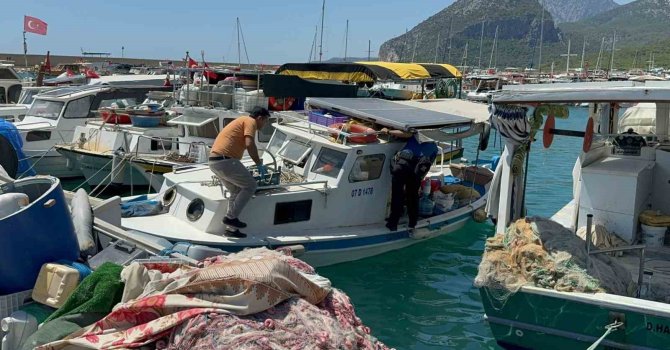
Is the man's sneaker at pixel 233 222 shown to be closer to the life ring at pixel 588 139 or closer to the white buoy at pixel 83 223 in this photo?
the white buoy at pixel 83 223

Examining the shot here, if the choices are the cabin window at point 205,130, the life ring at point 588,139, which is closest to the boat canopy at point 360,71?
the cabin window at point 205,130

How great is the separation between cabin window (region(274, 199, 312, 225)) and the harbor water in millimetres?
1045

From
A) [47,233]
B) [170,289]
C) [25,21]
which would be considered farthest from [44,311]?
[25,21]

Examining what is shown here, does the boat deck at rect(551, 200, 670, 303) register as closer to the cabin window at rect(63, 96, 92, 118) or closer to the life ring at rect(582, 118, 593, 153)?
the life ring at rect(582, 118, 593, 153)

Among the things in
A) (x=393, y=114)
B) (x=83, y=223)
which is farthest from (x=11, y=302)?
(x=393, y=114)

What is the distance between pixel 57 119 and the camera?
19.7 meters

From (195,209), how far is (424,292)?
3.97 meters

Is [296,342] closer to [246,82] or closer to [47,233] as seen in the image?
[47,233]

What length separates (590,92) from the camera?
7.02 m

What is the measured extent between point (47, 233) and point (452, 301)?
6.52 metres

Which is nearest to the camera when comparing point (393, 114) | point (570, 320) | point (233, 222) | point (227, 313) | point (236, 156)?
point (227, 313)

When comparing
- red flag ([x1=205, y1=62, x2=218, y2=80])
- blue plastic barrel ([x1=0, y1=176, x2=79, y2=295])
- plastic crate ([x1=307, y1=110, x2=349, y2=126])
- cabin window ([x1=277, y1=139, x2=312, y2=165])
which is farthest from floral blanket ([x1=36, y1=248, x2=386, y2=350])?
red flag ([x1=205, y1=62, x2=218, y2=80])

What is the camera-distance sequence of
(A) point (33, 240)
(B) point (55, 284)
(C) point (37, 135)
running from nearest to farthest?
(B) point (55, 284)
(A) point (33, 240)
(C) point (37, 135)

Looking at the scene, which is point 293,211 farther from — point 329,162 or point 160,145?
point 160,145
